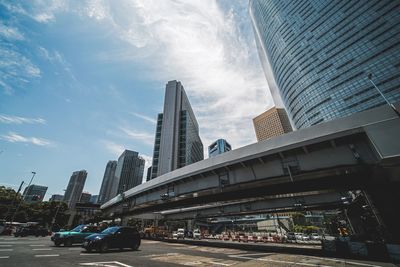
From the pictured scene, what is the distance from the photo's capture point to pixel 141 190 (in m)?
23.9

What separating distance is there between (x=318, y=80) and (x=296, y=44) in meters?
26.7

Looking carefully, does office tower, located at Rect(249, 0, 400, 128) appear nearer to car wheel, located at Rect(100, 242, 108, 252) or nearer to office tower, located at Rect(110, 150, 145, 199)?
car wheel, located at Rect(100, 242, 108, 252)

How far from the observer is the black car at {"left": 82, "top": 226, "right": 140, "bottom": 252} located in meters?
12.2

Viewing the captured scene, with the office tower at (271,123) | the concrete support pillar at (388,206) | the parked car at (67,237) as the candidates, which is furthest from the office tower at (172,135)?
the office tower at (271,123)

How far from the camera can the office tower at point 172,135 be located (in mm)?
84512

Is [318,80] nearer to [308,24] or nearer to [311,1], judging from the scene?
[308,24]

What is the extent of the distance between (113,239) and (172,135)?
78.5 m

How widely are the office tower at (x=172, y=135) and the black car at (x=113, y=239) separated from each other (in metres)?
66.1

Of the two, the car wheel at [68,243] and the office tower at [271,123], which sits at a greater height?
the office tower at [271,123]

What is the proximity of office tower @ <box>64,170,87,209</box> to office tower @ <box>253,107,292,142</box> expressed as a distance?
651 ft

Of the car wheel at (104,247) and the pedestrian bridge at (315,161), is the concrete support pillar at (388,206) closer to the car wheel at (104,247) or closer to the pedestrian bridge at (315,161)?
the pedestrian bridge at (315,161)

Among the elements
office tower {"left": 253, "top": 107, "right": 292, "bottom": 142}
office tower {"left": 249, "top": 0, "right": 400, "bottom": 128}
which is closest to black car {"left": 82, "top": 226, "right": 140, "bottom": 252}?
office tower {"left": 249, "top": 0, "right": 400, "bottom": 128}

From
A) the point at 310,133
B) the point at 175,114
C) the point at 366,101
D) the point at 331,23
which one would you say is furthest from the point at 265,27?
the point at 310,133

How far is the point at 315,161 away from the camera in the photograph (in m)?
12.1
